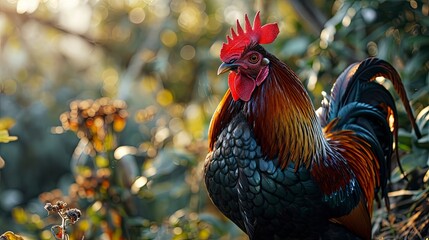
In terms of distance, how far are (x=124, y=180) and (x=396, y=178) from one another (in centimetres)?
147

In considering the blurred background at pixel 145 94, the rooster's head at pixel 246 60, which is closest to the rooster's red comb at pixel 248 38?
the rooster's head at pixel 246 60

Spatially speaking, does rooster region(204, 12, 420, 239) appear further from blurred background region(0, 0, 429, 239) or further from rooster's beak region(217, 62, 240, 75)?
blurred background region(0, 0, 429, 239)

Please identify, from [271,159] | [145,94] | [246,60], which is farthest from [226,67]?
[145,94]

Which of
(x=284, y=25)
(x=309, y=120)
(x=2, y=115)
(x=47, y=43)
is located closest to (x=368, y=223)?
(x=309, y=120)

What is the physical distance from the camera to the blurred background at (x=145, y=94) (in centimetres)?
364

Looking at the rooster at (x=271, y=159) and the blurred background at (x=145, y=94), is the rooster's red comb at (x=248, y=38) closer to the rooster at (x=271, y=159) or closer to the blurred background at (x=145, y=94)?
the rooster at (x=271, y=159)

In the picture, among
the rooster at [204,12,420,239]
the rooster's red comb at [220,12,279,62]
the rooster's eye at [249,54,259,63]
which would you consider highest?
the rooster's red comb at [220,12,279,62]

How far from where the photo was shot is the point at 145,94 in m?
7.36

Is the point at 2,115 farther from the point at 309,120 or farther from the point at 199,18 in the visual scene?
the point at 309,120

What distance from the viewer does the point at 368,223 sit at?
103 inches

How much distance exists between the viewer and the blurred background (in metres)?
3.64

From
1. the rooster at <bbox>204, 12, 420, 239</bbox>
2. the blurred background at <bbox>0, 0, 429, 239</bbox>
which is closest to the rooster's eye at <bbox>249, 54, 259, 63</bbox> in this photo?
the rooster at <bbox>204, 12, 420, 239</bbox>

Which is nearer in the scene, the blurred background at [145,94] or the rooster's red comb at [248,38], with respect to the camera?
the rooster's red comb at [248,38]

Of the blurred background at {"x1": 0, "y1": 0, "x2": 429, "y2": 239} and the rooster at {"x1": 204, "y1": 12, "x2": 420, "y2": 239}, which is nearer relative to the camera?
the rooster at {"x1": 204, "y1": 12, "x2": 420, "y2": 239}
